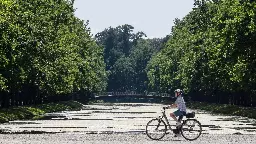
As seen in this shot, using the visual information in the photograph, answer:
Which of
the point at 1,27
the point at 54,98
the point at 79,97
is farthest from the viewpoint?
the point at 79,97

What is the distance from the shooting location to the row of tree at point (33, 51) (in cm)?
5012

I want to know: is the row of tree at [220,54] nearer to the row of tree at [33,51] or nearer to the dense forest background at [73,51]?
the dense forest background at [73,51]

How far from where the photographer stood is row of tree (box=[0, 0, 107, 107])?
164ft

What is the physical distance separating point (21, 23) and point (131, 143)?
3738 centimetres

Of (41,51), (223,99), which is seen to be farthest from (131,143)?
(223,99)

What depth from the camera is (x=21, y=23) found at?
60.0 meters

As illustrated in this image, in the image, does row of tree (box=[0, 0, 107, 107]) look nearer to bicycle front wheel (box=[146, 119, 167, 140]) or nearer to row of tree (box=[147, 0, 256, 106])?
row of tree (box=[147, 0, 256, 106])

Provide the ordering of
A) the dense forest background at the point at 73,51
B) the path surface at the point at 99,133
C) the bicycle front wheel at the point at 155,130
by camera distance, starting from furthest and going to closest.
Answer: the dense forest background at the point at 73,51, the bicycle front wheel at the point at 155,130, the path surface at the point at 99,133

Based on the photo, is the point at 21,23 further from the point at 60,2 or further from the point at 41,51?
the point at 60,2

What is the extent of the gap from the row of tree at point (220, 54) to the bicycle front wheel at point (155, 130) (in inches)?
931

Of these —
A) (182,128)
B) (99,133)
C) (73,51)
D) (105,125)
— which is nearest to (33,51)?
(105,125)

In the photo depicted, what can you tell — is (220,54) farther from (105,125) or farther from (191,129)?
(191,129)

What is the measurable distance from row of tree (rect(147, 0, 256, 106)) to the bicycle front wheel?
2364 cm

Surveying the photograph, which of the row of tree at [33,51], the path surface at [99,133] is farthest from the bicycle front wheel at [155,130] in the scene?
the row of tree at [33,51]
